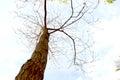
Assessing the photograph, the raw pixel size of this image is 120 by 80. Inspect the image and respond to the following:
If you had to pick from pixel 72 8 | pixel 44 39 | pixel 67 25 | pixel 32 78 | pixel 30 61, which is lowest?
pixel 32 78

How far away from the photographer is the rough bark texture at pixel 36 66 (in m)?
4.62

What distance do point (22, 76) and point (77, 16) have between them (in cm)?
382

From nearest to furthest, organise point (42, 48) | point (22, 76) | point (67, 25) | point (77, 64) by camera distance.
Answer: point (22, 76)
point (42, 48)
point (67, 25)
point (77, 64)

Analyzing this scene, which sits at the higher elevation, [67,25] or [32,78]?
[67,25]

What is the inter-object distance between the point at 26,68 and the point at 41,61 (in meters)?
0.51

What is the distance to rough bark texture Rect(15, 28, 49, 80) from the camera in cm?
462

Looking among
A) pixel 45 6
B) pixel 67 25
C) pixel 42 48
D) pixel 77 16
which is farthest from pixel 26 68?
pixel 77 16

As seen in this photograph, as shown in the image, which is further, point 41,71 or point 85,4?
point 85,4

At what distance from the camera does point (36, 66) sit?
16.3ft

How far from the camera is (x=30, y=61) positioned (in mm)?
5008

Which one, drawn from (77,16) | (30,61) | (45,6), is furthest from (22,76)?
(77,16)

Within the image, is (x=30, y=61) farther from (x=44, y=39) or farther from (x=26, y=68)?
(x=44, y=39)

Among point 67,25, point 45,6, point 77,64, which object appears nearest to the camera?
point 45,6

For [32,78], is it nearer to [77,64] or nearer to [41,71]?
[41,71]
